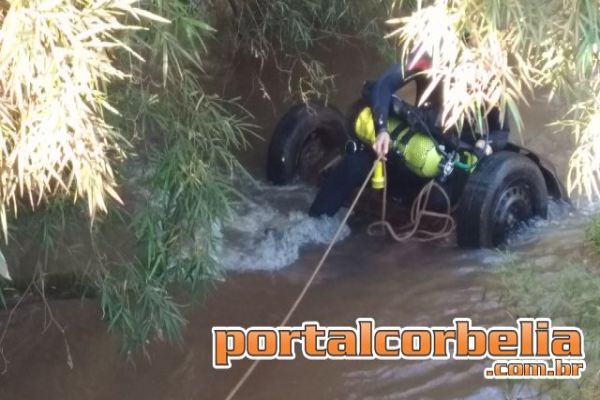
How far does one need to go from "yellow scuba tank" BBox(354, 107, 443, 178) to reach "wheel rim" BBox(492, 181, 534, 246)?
1.49 feet

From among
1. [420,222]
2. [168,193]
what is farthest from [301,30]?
[168,193]

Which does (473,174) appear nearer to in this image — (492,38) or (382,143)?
(382,143)

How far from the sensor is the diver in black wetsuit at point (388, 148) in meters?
4.84

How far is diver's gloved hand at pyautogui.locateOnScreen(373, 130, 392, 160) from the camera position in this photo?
185 inches

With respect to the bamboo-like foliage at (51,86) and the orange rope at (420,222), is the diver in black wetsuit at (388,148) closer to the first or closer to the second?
the orange rope at (420,222)

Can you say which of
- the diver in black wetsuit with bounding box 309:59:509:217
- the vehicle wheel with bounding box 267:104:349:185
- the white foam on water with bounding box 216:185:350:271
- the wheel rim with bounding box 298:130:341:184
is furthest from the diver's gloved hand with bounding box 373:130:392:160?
the wheel rim with bounding box 298:130:341:184

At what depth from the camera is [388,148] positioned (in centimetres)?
495

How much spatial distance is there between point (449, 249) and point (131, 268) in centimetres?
232

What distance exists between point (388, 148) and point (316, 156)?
4.43 ft

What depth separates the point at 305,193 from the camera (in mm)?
5957

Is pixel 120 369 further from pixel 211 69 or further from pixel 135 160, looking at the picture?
pixel 211 69

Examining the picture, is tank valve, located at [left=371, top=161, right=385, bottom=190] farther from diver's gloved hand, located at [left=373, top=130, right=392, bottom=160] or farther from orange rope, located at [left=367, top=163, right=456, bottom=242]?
diver's gloved hand, located at [left=373, top=130, right=392, bottom=160]

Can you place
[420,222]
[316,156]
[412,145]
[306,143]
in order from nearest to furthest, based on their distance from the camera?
1. [412,145]
2. [420,222]
3. [306,143]
4. [316,156]

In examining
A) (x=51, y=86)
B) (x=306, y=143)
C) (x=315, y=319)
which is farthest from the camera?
(x=306, y=143)
